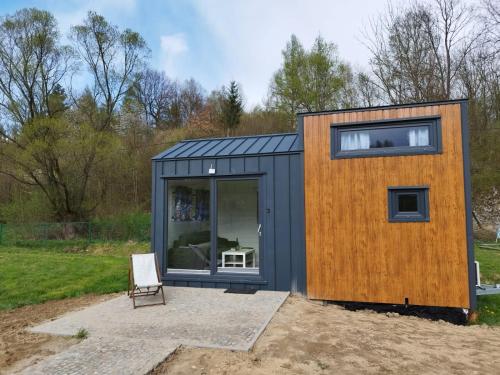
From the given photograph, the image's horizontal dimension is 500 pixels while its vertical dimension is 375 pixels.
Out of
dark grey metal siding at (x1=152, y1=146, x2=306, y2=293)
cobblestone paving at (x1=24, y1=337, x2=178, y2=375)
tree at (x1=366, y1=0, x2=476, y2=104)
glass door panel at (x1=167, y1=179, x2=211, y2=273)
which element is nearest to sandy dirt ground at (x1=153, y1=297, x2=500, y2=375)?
cobblestone paving at (x1=24, y1=337, x2=178, y2=375)

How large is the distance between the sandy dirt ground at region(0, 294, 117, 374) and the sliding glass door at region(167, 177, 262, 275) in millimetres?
1687

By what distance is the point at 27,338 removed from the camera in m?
4.49

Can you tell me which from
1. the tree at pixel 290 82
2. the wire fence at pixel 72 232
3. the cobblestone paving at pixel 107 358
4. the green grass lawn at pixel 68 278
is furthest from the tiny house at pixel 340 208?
the tree at pixel 290 82

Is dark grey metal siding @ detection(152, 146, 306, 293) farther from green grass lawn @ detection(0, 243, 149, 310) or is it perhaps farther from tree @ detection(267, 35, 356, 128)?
tree @ detection(267, 35, 356, 128)

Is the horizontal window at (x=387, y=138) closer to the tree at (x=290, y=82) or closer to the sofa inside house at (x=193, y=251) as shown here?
the sofa inside house at (x=193, y=251)

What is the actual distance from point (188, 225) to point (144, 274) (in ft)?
4.62

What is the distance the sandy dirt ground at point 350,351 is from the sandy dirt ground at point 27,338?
145 cm

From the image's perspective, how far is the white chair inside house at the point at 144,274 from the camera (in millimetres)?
6066

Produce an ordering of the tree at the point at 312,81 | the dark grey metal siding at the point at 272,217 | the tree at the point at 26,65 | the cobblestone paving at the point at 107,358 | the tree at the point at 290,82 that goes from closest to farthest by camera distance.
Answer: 1. the cobblestone paving at the point at 107,358
2. the dark grey metal siding at the point at 272,217
3. the tree at the point at 26,65
4. the tree at the point at 312,81
5. the tree at the point at 290,82

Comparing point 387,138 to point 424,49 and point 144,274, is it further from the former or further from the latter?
point 424,49

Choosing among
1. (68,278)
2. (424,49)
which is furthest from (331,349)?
(424,49)

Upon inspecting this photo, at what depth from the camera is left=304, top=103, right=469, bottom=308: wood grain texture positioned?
5.69 m

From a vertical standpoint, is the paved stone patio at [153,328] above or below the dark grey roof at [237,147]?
below

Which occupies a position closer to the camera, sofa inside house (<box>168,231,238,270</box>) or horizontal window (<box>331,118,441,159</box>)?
horizontal window (<box>331,118,441,159</box>)
